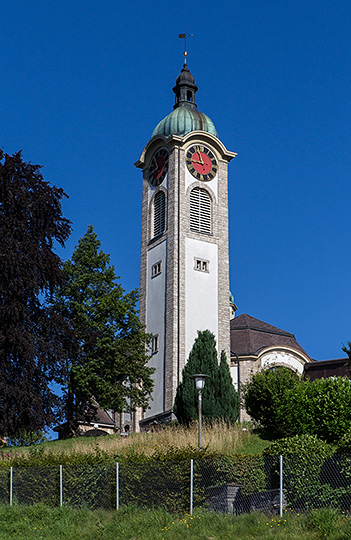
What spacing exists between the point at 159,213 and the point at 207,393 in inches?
673

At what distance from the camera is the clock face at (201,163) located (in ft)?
165

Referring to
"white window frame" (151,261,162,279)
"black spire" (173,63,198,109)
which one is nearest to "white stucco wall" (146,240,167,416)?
"white window frame" (151,261,162,279)

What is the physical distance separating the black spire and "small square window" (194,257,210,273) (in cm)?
1197

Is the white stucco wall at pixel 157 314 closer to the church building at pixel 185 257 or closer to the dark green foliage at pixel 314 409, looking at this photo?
the church building at pixel 185 257

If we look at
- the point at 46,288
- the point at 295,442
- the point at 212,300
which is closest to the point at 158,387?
the point at 212,300

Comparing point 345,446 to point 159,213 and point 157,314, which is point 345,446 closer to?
point 157,314

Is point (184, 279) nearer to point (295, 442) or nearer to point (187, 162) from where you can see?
point (187, 162)

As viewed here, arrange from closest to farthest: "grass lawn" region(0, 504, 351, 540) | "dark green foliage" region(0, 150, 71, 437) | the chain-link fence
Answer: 1. "grass lawn" region(0, 504, 351, 540)
2. the chain-link fence
3. "dark green foliage" region(0, 150, 71, 437)

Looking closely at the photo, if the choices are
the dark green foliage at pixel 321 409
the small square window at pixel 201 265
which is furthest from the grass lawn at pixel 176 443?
the small square window at pixel 201 265

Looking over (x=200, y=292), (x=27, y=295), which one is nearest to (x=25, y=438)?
(x=27, y=295)

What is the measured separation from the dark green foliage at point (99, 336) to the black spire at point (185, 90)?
1706 centimetres

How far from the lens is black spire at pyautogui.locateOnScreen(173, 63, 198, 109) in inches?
2163

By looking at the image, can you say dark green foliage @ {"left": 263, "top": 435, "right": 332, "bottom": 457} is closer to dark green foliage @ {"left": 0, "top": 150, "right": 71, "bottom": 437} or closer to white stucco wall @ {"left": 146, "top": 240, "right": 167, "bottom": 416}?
dark green foliage @ {"left": 0, "top": 150, "right": 71, "bottom": 437}

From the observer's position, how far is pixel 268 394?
3506cm
